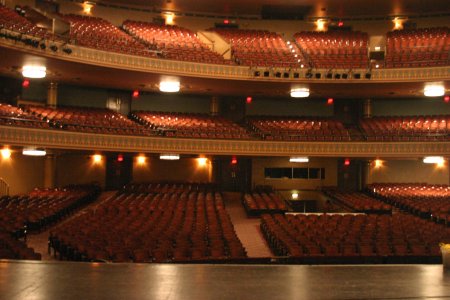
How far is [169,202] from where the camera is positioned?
44.3ft

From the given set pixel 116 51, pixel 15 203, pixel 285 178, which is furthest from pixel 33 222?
pixel 285 178

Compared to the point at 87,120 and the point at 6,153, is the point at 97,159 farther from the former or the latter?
the point at 6,153

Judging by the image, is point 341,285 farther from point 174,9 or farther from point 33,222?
point 174,9

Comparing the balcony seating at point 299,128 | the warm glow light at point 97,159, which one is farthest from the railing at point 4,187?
the balcony seating at point 299,128

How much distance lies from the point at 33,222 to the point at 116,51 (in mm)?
6489

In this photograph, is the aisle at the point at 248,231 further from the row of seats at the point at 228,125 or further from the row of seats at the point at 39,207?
the row of seats at the point at 39,207

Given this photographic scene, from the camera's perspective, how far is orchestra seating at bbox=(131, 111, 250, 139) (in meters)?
16.8

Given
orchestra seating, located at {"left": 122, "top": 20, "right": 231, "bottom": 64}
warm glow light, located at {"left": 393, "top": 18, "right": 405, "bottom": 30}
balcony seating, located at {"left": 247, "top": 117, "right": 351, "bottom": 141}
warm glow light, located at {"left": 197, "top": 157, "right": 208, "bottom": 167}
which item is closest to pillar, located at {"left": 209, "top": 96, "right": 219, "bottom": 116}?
balcony seating, located at {"left": 247, "top": 117, "right": 351, "bottom": 141}

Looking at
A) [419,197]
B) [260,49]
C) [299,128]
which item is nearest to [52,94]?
[260,49]

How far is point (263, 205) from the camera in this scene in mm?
14547

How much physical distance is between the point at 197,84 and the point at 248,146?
3093mm

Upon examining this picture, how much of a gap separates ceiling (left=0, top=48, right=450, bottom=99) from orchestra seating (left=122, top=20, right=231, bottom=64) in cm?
78

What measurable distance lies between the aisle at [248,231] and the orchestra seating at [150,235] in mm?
647

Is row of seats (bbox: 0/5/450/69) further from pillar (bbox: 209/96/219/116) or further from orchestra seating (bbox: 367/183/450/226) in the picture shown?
orchestra seating (bbox: 367/183/450/226)
